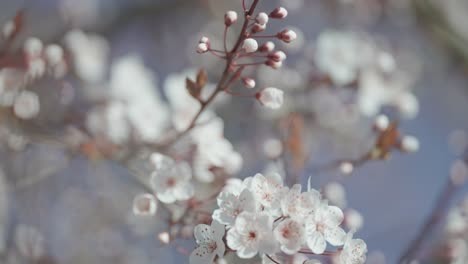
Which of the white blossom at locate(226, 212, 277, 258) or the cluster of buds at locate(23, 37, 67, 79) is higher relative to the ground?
the white blossom at locate(226, 212, 277, 258)

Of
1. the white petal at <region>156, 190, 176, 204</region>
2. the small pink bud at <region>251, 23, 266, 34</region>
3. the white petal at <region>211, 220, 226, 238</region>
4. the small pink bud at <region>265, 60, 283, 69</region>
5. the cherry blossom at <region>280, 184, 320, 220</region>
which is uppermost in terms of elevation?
the small pink bud at <region>251, 23, 266, 34</region>

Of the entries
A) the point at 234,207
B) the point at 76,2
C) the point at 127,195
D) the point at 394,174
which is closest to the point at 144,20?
the point at 76,2

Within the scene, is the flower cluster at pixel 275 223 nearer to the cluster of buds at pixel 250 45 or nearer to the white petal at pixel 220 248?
the white petal at pixel 220 248

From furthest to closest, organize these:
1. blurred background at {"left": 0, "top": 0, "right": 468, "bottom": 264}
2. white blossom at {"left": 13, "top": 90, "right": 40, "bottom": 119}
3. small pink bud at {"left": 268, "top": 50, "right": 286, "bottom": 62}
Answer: blurred background at {"left": 0, "top": 0, "right": 468, "bottom": 264} < white blossom at {"left": 13, "top": 90, "right": 40, "bottom": 119} < small pink bud at {"left": 268, "top": 50, "right": 286, "bottom": 62}

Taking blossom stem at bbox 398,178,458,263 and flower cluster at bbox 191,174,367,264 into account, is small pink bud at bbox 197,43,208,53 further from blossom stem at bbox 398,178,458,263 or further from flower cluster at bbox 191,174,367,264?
blossom stem at bbox 398,178,458,263

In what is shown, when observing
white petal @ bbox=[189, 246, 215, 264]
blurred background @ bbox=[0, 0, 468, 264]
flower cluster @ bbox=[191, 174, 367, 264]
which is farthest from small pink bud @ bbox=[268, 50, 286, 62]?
blurred background @ bbox=[0, 0, 468, 264]

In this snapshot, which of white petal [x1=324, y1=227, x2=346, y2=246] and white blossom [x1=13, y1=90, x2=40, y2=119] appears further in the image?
white blossom [x1=13, y1=90, x2=40, y2=119]

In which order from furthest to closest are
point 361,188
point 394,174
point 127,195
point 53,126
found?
point 394,174 → point 361,188 → point 127,195 → point 53,126

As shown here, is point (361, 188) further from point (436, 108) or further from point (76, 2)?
point (76, 2)

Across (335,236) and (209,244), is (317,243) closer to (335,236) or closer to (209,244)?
(335,236)
